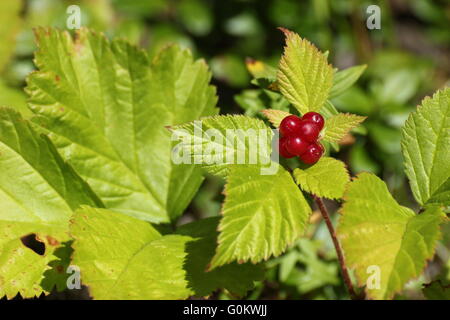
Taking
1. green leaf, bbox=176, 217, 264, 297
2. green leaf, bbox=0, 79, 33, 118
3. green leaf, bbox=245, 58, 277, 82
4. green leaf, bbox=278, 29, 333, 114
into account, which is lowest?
green leaf, bbox=176, 217, 264, 297

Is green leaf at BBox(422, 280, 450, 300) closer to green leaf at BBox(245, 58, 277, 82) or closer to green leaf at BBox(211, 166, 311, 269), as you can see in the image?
green leaf at BBox(211, 166, 311, 269)

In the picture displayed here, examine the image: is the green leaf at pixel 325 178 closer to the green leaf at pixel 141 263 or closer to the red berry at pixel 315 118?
the red berry at pixel 315 118

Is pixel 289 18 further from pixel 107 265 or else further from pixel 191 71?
pixel 107 265

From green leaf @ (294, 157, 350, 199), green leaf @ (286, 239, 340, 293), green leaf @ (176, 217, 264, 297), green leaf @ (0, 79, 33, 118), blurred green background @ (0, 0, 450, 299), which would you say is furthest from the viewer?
blurred green background @ (0, 0, 450, 299)

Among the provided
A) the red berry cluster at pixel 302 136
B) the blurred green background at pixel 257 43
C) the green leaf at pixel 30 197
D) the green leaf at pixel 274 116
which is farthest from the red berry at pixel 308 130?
the blurred green background at pixel 257 43

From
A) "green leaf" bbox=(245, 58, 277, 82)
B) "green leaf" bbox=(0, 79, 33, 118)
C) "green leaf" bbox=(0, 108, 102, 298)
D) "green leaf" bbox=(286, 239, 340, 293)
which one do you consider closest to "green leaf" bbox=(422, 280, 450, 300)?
"green leaf" bbox=(286, 239, 340, 293)
